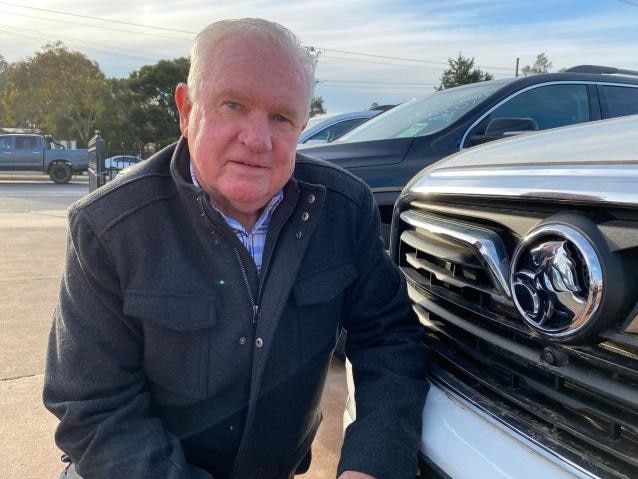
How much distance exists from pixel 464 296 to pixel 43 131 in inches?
2101

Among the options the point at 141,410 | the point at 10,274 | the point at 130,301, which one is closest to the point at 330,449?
the point at 141,410

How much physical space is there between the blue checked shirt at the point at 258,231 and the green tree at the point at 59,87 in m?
42.2

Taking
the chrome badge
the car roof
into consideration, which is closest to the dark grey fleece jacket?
the chrome badge

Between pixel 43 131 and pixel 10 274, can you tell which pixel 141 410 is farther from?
pixel 43 131

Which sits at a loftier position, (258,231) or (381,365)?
(258,231)

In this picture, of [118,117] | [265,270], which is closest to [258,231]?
[265,270]

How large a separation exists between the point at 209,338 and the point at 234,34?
793 mm

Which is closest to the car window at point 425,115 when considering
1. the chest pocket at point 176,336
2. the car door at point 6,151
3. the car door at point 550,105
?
the car door at point 550,105

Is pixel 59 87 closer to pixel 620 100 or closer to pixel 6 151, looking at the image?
pixel 6 151

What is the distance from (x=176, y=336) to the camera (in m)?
1.58

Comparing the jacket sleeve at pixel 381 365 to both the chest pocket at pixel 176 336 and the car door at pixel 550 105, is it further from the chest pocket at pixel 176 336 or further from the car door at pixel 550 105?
the car door at pixel 550 105

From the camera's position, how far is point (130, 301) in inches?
60.4

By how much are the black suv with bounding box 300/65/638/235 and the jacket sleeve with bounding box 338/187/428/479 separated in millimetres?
1455

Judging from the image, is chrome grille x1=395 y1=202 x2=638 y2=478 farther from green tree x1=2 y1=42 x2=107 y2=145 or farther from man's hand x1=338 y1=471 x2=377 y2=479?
green tree x1=2 y1=42 x2=107 y2=145
